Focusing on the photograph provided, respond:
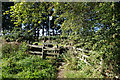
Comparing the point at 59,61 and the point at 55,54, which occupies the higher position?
the point at 55,54

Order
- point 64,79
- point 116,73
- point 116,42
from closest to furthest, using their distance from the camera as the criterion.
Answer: point 116,42 < point 116,73 < point 64,79

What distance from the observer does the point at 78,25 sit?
239 centimetres

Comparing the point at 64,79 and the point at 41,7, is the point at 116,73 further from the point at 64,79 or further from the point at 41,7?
the point at 41,7

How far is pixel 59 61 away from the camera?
4820 mm

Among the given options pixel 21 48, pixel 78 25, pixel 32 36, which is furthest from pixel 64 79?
pixel 32 36

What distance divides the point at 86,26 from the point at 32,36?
5.21m

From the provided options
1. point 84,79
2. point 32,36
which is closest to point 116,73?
point 84,79

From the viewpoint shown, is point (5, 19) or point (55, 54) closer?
point (55, 54)

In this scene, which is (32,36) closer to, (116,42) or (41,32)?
(41,32)

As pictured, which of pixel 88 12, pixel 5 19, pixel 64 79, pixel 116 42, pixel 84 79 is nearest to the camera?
pixel 116 42

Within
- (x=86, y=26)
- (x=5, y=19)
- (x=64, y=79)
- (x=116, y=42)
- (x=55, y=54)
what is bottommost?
(x=64, y=79)

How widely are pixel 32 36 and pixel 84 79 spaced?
5.13 metres

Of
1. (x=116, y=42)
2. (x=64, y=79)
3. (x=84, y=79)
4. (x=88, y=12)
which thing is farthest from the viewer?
(x=64, y=79)

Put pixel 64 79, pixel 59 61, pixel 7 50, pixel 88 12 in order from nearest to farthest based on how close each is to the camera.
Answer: pixel 88 12 < pixel 64 79 < pixel 59 61 < pixel 7 50
